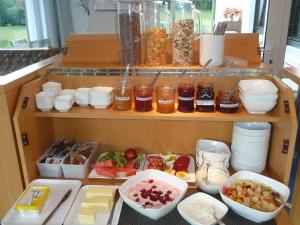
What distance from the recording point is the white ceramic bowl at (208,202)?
2.61 feet

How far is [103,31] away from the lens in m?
2.46

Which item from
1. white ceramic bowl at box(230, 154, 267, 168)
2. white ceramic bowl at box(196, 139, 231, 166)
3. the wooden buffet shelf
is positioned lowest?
white ceramic bowl at box(230, 154, 267, 168)

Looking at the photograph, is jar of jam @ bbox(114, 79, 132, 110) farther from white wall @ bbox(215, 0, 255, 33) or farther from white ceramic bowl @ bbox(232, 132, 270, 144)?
white wall @ bbox(215, 0, 255, 33)

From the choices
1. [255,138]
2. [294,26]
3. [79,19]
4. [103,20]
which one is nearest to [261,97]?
[255,138]

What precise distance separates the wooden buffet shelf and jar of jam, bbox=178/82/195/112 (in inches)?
0.8

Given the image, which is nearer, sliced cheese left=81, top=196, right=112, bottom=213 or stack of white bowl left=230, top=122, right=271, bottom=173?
Result: sliced cheese left=81, top=196, right=112, bottom=213

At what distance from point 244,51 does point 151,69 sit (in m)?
0.37

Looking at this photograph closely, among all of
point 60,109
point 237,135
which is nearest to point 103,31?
point 60,109

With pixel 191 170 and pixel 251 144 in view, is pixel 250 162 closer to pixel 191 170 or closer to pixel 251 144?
pixel 251 144

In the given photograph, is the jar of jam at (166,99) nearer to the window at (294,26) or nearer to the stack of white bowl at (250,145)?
the stack of white bowl at (250,145)

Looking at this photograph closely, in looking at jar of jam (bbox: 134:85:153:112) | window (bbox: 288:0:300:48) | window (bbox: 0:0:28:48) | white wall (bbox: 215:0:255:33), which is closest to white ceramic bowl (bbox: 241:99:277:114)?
jar of jam (bbox: 134:85:153:112)

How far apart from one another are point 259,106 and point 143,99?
375mm

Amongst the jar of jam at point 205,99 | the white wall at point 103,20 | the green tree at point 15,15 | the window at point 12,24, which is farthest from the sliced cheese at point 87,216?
the green tree at point 15,15

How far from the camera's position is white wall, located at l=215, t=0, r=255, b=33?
2.31 metres
